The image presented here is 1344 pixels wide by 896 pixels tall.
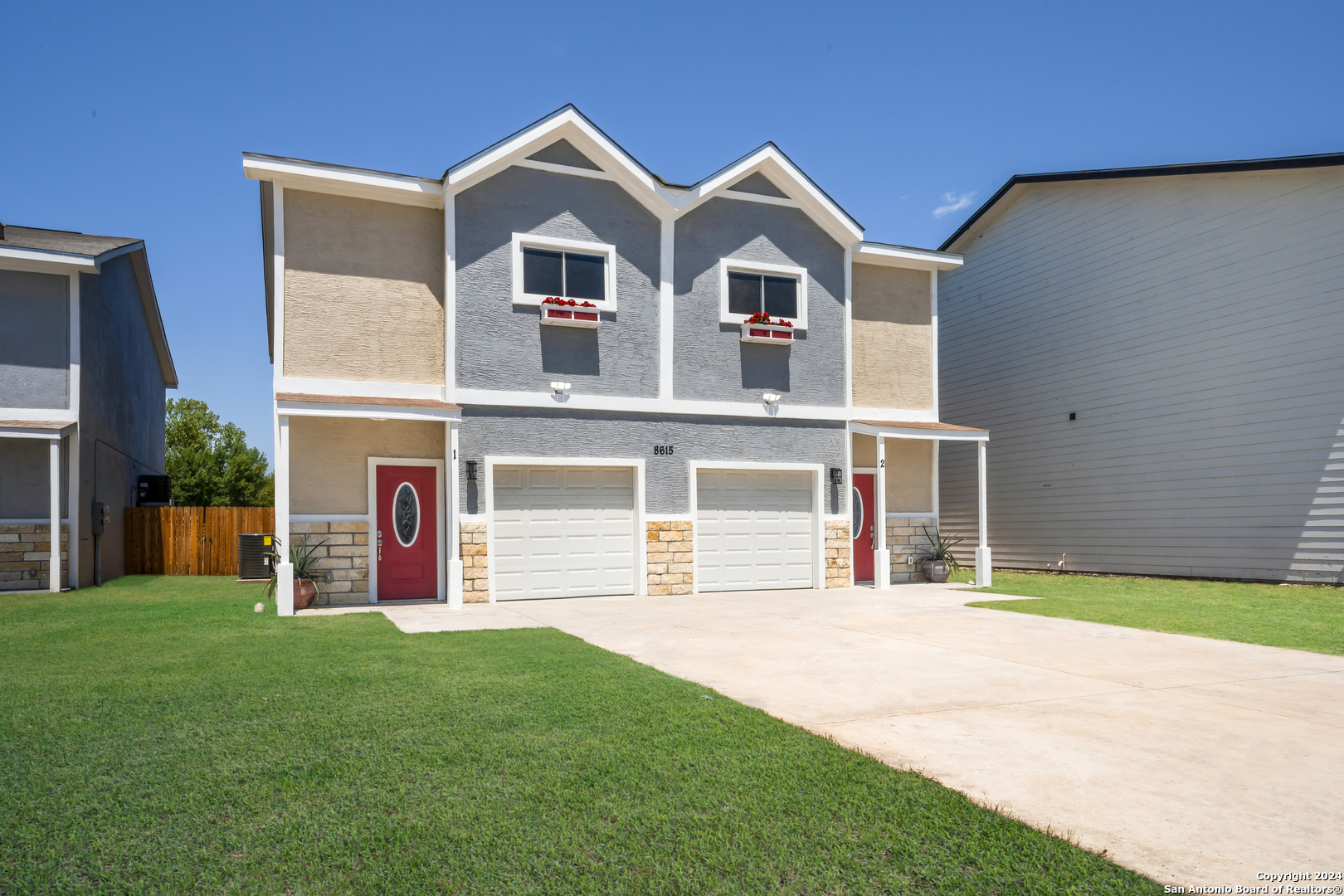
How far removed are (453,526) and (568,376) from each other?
2788 millimetres

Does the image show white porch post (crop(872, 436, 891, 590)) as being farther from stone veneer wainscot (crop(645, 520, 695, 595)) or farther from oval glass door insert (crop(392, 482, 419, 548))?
oval glass door insert (crop(392, 482, 419, 548))

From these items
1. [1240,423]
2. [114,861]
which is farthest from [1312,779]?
[1240,423]

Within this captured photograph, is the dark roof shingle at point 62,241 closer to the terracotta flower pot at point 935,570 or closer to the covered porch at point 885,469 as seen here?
the covered porch at point 885,469

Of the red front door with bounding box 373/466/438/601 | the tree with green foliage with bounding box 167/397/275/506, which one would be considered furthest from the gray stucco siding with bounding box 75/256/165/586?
the tree with green foliage with bounding box 167/397/275/506

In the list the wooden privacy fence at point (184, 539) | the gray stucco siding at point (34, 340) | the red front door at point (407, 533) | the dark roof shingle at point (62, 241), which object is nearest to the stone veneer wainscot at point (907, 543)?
the red front door at point (407, 533)

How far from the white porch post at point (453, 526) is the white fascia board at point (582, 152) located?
11.7 ft

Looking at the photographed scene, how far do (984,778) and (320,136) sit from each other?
15008 millimetres

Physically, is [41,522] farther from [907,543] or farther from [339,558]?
[907,543]

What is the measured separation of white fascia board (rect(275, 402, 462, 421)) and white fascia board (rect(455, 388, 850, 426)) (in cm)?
44

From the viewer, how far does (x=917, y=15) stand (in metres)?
13.8

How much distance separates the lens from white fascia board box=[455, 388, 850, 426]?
478 inches

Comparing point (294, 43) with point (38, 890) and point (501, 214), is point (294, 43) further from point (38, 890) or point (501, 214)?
point (38, 890)

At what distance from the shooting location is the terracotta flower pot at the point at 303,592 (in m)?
11.2

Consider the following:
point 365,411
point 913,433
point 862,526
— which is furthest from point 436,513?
point 913,433
